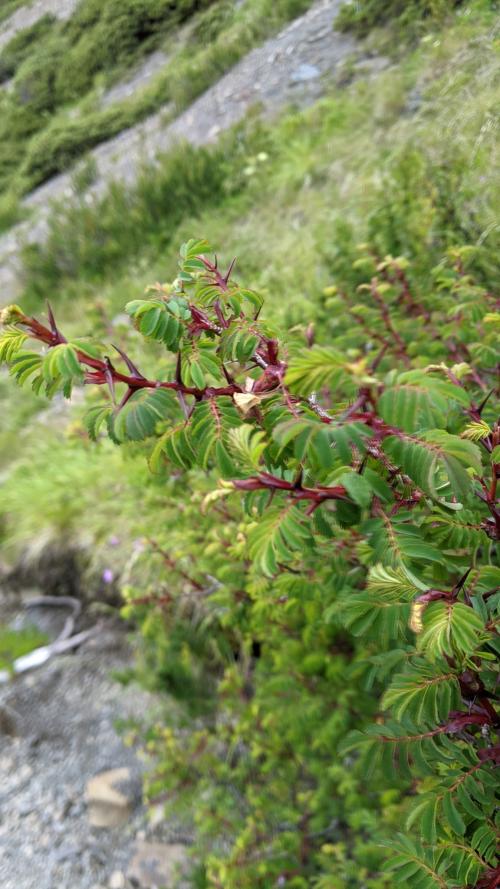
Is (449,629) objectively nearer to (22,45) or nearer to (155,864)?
(155,864)

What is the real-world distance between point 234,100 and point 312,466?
6161 millimetres

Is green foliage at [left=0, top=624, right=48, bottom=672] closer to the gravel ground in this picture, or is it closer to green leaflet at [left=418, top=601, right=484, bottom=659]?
the gravel ground

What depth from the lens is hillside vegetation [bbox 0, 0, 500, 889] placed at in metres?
0.67

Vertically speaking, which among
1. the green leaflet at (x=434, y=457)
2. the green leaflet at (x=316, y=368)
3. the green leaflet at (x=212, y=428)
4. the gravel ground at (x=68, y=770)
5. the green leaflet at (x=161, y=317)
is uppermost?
the green leaflet at (x=161, y=317)

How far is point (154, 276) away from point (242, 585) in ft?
11.7

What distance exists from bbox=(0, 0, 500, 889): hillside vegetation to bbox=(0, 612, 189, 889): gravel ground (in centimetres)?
25

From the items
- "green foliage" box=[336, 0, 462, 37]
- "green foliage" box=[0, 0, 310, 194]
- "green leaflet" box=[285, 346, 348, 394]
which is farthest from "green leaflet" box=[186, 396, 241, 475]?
"green foliage" box=[0, 0, 310, 194]

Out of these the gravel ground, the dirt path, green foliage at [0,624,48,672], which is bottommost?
the gravel ground

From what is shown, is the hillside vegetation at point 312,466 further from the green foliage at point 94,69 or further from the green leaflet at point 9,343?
the green foliage at point 94,69

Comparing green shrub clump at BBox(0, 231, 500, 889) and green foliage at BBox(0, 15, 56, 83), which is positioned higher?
green foliage at BBox(0, 15, 56, 83)

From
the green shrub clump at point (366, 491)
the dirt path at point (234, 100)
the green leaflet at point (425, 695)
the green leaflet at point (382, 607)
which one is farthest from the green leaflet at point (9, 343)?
the dirt path at point (234, 100)

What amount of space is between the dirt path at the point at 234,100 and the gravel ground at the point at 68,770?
4.58 metres

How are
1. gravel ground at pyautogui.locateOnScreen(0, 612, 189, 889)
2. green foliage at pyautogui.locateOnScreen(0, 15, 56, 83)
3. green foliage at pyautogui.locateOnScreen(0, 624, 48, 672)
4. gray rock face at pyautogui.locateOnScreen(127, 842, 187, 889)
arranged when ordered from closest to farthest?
1. gray rock face at pyautogui.locateOnScreen(127, 842, 187, 889)
2. gravel ground at pyautogui.locateOnScreen(0, 612, 189, 889)
3. green foliage at pyautogui.locateOnScreen(0, 624, 48, 672)
4. green foliage at pyautogui.locateOnScreen(0, 15, 56, 83)

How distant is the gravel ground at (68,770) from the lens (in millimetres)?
2139
